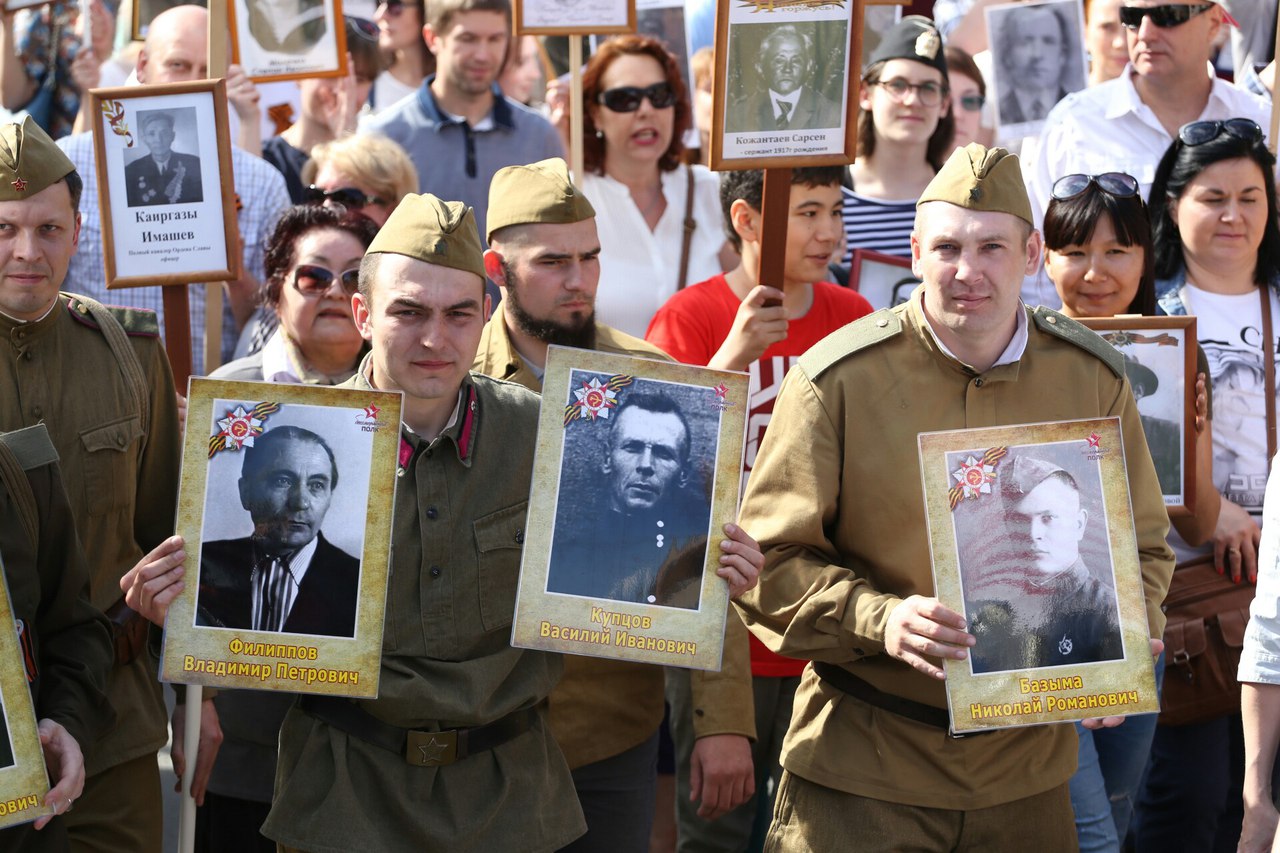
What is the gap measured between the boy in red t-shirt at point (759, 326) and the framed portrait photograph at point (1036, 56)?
7.15ft

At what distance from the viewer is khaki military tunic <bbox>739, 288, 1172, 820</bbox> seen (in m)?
3.92

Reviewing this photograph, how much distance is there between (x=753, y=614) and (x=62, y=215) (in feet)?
6.44

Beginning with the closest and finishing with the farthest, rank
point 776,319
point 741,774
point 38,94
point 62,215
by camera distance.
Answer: point 62,215 < point 741,774 < point 776,319 < point 38,94

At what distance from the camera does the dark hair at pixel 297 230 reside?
530cm

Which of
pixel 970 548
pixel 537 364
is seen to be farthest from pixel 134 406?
pixel 970 548

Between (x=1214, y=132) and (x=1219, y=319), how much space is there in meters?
0.65

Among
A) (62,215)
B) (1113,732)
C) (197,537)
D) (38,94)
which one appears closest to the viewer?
(197,537)

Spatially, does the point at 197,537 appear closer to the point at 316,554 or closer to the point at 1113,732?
the point at 316,554

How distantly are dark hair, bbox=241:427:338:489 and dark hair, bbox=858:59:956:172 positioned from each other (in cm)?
390

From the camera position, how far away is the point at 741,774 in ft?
14.6

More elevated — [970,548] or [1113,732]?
[970,548]

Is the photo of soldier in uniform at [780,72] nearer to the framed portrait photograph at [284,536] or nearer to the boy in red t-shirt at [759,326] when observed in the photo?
the boy in red t-shirt at [759,326]

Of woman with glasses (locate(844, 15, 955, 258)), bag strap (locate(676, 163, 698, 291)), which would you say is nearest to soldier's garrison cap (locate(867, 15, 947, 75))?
woman with glasses (locate(844, 15, 955, 258))

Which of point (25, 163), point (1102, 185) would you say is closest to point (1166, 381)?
point (1102, 185)
